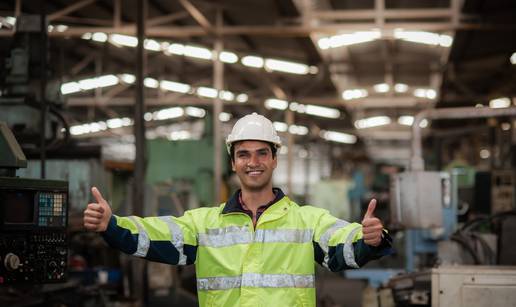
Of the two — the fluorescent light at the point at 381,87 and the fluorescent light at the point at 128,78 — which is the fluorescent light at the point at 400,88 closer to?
the fluorescent light at the point at 381,87

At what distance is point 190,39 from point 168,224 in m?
9.19

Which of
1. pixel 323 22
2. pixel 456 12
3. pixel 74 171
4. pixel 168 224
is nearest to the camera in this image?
pixel 168 224

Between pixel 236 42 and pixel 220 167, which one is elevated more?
pixel 236 42

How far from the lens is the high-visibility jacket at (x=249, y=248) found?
331 cm

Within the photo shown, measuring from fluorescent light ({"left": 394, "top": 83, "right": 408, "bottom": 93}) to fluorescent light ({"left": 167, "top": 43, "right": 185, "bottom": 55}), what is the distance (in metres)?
6.01

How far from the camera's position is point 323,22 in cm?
1099

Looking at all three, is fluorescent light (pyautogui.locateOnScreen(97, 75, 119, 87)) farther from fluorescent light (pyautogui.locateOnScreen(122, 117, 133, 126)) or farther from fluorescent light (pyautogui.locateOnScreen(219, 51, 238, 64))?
fluorescent light (pyautogui.locateOnScreen(122, 117, 133, 126))

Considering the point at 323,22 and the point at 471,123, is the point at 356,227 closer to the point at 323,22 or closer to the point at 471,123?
the point at 323,22

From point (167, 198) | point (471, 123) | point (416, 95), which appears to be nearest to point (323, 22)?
point (167, 198)

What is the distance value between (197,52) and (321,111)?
6232mm

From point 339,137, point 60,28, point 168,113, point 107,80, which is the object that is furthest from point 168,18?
point 339,137

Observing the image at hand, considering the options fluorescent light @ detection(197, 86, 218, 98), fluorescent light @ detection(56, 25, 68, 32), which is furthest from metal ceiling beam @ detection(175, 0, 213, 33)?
fluorescent light @ detection(197, 86, 218, 98)

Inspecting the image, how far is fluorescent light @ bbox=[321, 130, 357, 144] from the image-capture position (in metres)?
23.1

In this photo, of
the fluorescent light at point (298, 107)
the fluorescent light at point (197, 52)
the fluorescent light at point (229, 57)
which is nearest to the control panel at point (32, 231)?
the fluorescent light at point (197, 52)
